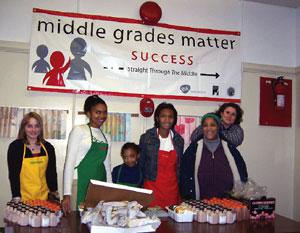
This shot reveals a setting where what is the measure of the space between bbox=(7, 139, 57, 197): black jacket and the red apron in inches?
27.8

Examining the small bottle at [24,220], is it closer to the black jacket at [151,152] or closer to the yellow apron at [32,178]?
the yellow apron at [32,178]

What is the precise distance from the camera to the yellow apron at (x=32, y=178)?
92.7 inches

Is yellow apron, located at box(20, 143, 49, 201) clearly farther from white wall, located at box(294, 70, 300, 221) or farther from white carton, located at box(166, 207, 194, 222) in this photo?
white wall, located at box(294, 70, 300, 221)

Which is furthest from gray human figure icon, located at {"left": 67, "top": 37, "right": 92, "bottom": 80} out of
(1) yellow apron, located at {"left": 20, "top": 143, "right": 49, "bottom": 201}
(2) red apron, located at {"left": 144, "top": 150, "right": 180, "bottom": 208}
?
(2) red apron, located at {"left": 144, "top": 150, "right": 180, "bottom": 208}

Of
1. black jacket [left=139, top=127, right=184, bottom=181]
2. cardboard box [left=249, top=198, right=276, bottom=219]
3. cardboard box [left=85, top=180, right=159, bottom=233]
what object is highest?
black jacket [left=139, top=127, right=184, bottom=181]

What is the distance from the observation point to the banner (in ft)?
9.82

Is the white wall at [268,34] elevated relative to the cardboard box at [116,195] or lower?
elevated

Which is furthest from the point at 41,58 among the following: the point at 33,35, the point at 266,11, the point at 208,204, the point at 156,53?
the point at 266,11

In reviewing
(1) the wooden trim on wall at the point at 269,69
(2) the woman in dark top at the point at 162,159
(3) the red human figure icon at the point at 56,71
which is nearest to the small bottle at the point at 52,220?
(2) the woman in dark top at the point at 162,159

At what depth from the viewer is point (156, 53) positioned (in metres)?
3.25

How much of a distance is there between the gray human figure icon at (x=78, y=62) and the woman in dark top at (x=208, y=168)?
1201mm

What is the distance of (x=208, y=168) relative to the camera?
2.56 metres

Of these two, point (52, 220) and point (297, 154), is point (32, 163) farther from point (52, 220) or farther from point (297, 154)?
point (297, 154)

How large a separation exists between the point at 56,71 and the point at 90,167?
1.00m
